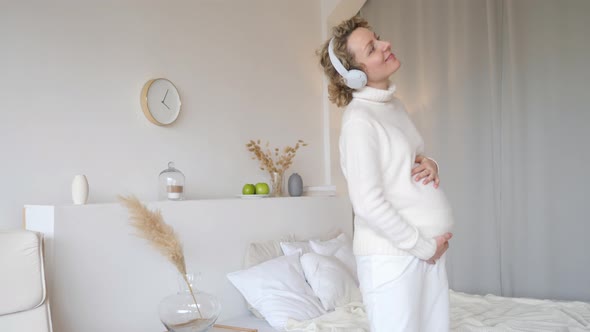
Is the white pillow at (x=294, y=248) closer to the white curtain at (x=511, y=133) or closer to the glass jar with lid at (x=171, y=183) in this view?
the glass jar with lid at (x=171, y=183)

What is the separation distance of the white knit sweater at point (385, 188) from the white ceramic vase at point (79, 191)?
52.7 inches

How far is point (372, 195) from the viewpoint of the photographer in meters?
1.34

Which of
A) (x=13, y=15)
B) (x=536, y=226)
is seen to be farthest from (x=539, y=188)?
A: (x=13, y=15)

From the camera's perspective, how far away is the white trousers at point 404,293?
4.40ft

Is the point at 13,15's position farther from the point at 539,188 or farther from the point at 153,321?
the point at 539,188

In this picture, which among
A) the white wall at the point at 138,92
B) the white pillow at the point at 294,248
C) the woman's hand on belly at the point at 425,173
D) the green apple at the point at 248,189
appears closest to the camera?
the woman's hand on belly at the point at 425,173

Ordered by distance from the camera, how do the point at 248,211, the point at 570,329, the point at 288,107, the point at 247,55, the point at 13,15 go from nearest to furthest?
the point at 570,329
the point at 13,15
the point at 248,211
the point at 247,55
the point at 288,107

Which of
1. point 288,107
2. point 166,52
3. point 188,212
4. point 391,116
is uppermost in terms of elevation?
point 166,52

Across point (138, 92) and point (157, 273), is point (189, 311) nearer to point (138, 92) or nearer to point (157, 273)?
point (157, 273)

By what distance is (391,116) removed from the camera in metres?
1.52

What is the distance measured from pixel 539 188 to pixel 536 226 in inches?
9.4

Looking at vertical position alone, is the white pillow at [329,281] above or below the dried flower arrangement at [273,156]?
below

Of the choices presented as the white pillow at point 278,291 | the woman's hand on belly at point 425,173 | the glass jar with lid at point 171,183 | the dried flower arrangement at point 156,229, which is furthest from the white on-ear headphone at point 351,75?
the glass jar with lid at point 171,183

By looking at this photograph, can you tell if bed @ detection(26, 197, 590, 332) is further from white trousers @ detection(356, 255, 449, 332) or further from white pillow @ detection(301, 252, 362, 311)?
white trousers @ detection(356, 255, 449, 332)
